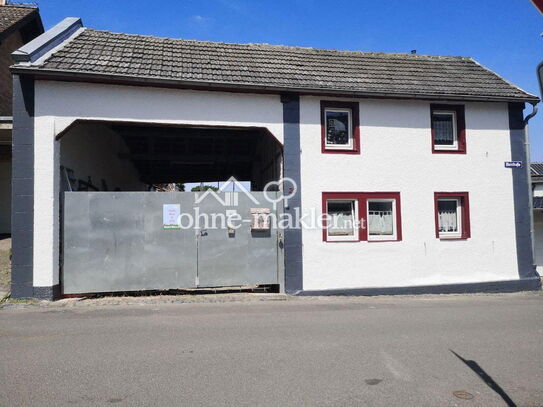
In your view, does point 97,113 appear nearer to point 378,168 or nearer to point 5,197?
point 378,168

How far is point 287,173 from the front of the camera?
1032cm

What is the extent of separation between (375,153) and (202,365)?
24.6ft

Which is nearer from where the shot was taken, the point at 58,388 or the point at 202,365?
the point at 58,388

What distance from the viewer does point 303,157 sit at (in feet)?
34.1

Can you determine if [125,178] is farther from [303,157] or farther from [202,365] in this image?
[202,365]

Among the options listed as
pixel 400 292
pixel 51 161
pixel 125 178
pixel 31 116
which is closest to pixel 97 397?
pixel 51 161

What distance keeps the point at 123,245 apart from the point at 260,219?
3177mm

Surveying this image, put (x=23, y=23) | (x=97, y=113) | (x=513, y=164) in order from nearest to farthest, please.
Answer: (x=97, y=113) < (x=513, y=164) < (x=23, y=23)

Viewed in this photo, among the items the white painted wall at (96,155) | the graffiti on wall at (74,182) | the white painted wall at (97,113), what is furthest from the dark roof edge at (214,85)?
the graffiti on wall at (74,182)

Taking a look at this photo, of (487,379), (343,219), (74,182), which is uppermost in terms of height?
(74,182)

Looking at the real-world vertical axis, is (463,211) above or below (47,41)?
below

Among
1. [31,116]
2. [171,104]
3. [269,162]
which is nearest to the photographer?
[31,116]

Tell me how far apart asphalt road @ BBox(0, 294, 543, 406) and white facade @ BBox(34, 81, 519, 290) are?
7.68 ft

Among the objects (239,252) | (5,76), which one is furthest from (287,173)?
(5,76)
